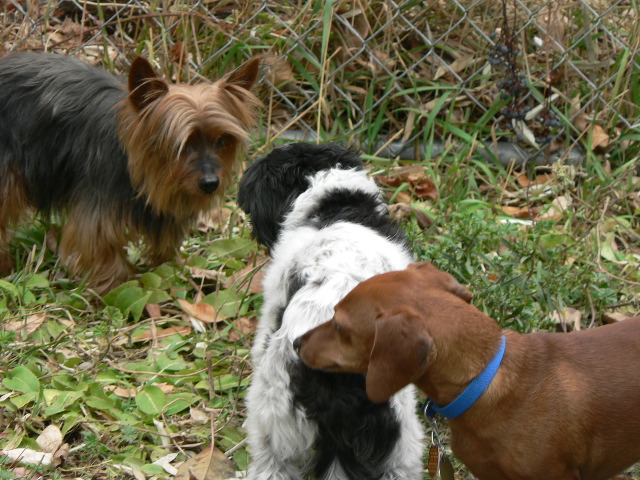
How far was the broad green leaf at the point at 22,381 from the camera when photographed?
3398 mm

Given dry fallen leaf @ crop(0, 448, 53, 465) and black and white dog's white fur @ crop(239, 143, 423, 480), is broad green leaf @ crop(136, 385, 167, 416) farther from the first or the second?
black and white dog's white fur @ crop(239, 143, 423, 480)

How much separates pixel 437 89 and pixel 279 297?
296 centimetres

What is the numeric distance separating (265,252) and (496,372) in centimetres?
189

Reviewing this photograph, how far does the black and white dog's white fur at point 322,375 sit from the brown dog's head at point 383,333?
0.15m

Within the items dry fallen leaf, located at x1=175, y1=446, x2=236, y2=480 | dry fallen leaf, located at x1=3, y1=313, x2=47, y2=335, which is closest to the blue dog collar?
dry fallen leaf, located at x1=175, y1=446, x2=236, y2=480

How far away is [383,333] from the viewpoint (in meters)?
2.39

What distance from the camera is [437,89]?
216 inches

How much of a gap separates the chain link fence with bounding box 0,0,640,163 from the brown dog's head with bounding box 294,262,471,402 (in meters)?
2.61

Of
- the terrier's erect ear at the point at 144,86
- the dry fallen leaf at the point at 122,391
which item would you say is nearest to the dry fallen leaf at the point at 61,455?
the dry fallen leaf at the point at 122,391

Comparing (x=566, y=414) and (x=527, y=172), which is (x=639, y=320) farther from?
(x=527, y=172)

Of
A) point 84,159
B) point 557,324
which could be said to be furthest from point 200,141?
point 557,324

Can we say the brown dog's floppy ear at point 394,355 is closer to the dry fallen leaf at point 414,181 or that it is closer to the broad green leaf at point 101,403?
the broad green leaf at point 101,403

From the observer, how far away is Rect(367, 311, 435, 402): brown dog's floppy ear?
237 cm

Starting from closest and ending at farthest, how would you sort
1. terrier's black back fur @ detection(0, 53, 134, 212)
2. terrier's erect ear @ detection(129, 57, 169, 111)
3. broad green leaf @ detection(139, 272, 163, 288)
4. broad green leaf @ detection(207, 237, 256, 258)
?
1. terrier's erect ear @ detection(129, 57, 169, 111)
2. terrier's black back fur @ detection(0, 53, 134, 212)
3. broad green leaf @ detection(139, 272, 163, 288)
4. broad green leaf @ detection(207, 237, 256, 258)
